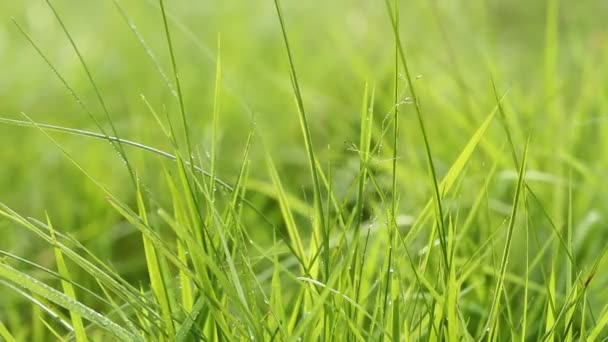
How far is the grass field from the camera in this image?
89cm

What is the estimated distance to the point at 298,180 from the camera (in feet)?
6.82

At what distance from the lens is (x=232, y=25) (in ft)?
8.84

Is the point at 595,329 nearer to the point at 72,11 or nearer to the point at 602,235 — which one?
the point at 602,235

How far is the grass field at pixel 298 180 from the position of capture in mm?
895

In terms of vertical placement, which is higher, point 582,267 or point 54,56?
point 54,56

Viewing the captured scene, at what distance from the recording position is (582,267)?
1492 mm

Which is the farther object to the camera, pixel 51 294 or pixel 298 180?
pixel 298 180

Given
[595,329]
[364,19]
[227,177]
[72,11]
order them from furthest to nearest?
[72,11] < [364,19] < [227,177] < [595,329]

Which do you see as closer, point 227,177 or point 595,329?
point 595,329

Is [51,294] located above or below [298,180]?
above

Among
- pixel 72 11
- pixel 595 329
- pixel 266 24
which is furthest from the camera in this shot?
pixel 72 11

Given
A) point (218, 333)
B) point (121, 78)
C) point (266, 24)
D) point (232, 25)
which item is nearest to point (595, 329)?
point (218, 333)

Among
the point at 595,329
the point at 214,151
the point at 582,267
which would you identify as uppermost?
the point at 214,151

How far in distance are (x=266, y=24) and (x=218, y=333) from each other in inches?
87.5
